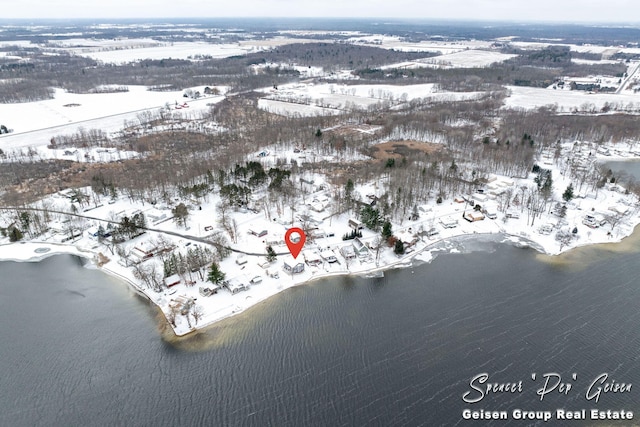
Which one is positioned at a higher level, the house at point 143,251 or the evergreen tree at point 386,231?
the evergreen tree at point 386,231

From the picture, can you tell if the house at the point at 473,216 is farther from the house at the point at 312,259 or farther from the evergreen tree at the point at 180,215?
the evergreen tree at the point at 180,215

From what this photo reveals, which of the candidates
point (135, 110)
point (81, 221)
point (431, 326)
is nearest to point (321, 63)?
point (135, 110)

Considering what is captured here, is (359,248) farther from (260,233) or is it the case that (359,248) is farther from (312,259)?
(260,233)

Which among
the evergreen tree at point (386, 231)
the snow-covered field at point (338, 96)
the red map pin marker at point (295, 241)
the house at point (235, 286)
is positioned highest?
the snow-covered field at point (338, 96)

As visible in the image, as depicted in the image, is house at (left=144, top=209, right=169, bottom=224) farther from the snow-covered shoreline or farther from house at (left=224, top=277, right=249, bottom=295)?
house at (left=224, top=277, right=249, bottom=295)

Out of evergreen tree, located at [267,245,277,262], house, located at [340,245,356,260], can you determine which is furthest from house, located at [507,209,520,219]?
evergreen tree, located at [267,245,277,262]

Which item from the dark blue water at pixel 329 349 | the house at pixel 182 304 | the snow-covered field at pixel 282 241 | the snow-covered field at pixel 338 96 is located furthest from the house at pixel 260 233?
the snow-covered field at pixel 338 96

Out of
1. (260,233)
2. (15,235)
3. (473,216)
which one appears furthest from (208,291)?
(473,216)

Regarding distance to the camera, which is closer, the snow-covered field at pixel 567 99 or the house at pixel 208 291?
the house at pixel 208 291

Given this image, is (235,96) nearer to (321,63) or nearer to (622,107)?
(321,63)
